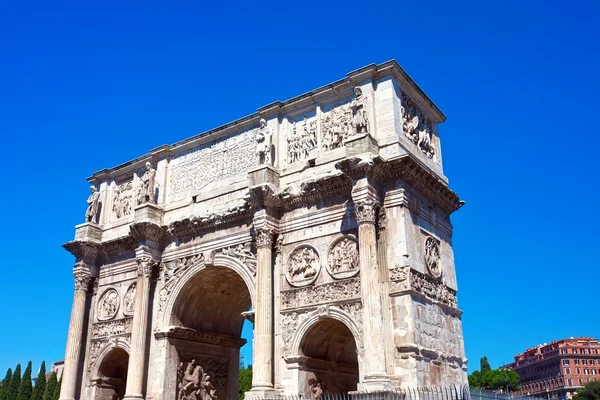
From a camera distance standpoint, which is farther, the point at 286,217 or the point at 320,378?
the point at 286,217

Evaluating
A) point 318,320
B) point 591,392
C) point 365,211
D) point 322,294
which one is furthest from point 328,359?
point 591,392

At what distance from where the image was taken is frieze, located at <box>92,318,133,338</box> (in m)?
18.8

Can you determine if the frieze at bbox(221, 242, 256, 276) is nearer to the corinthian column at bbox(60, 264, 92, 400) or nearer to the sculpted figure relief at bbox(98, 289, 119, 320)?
the sculpted figure relief at bbox(98, 289, 119, 320)

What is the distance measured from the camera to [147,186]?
64.0 ft

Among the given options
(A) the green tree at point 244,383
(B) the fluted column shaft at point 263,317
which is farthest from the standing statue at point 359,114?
(A) the green tree at point 244,383

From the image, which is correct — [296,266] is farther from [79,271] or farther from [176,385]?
[79,271]

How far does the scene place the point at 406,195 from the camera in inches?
574

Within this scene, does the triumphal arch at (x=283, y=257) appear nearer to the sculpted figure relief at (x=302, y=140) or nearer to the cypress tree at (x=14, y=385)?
the sculpted figure relief at (x=302, y=140)

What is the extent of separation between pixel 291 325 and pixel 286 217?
2.98 meters

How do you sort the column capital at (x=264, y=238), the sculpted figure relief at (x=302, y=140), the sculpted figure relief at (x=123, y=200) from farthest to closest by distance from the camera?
the sculpted figure relief at (x=123, y=200) → the sculpted figure relief at (x=302, y=140) → the column capital at (x=264, y=238)

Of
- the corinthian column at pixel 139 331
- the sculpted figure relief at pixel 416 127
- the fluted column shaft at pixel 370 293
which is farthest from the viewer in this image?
the corinthian column at pixel 139 331

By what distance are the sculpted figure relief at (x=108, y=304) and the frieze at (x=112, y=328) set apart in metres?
0.25

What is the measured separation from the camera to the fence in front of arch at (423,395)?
10.1 metres

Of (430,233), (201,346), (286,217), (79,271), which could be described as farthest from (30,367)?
(430,233)
